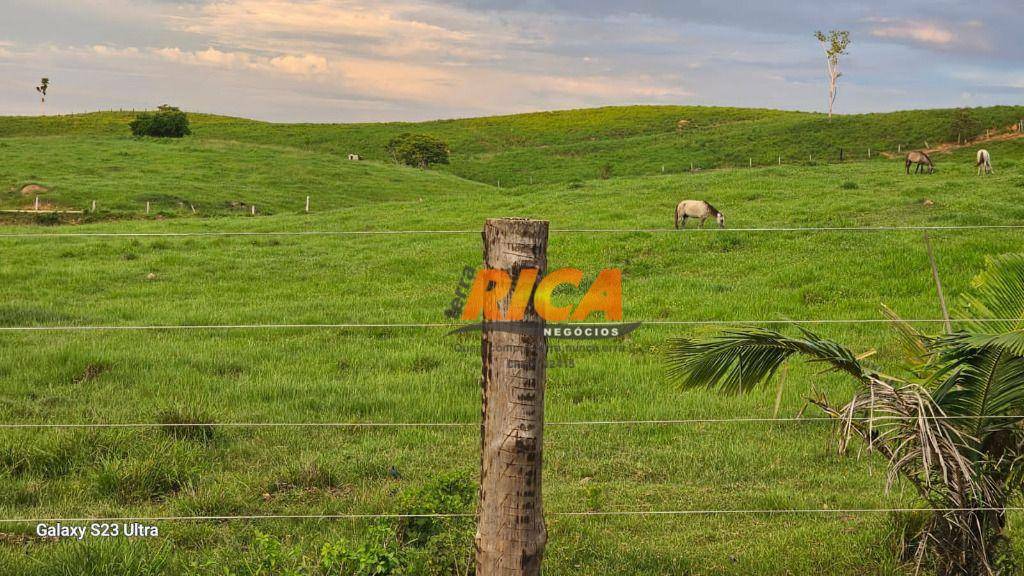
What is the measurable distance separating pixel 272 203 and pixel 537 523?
38056 mm

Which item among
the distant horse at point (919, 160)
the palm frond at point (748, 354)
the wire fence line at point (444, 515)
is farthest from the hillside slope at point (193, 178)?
the palm frond at point (748, 354)

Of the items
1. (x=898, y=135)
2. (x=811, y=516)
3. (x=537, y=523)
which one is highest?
(x=898, y=135)

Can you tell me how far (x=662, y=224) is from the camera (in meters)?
21.5

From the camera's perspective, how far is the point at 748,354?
185 inches

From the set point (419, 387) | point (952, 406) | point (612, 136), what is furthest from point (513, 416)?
point (612, 136)

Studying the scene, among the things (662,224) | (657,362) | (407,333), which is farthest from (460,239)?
(657,362)

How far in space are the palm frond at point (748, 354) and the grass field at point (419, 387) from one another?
0.16m

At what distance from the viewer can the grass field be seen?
17.2 ft

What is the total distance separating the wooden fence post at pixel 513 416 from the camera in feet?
12.3

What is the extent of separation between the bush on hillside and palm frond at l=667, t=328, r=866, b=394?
6870 centimetres

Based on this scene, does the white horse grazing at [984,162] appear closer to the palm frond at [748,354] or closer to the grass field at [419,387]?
the grass field at [419,387]

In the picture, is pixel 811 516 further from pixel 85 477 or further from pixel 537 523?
pixel 85 477

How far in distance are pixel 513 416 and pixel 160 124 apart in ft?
228

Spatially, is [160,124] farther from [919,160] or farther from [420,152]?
[919,160]
